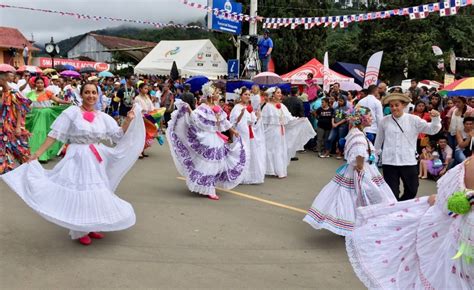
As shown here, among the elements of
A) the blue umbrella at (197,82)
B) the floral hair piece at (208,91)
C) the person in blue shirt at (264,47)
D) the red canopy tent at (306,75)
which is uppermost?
the person in blue shirt at (264,47)

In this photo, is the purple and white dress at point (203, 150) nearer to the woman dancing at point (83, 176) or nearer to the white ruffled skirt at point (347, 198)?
the woman dancing at point (83, 176)

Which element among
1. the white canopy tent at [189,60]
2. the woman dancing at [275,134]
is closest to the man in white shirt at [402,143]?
the woman dancing at [275,134]

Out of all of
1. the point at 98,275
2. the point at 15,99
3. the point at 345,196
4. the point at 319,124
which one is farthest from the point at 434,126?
the point at 319,124

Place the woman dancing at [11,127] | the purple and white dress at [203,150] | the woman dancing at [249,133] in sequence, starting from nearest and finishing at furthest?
the purple and white dress at [203,150] < the woman dancing at [11,127] < the woman dancing at [249,133]

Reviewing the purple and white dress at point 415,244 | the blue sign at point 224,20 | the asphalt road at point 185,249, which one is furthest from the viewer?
the blue sign at point 224,20

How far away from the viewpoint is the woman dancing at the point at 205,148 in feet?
23.4

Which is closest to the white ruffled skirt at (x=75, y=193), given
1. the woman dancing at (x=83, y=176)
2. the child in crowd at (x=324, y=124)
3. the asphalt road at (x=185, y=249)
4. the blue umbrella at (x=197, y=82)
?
the woman dancing at (x=83, y=176)

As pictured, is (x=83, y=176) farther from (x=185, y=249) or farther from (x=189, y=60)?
(x=189, y=60)

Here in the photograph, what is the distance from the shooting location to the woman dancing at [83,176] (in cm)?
454

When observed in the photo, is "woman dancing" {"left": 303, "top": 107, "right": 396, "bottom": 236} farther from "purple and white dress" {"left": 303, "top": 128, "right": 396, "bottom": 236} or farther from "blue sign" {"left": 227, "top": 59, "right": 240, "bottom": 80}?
"blue sign" {"left": 227, "top": 59, "right": 240, "bottom": 80}

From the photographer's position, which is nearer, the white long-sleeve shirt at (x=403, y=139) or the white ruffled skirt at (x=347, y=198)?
the white ruffled skirt at (x=347, y=198)

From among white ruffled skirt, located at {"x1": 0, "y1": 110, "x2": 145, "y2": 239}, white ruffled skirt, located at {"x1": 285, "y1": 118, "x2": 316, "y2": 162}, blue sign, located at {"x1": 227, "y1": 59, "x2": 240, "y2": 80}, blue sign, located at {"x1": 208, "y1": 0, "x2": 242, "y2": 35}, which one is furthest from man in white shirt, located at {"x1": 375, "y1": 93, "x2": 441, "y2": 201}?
blue sign, located at {"x1": 227, "y1": 59, "x2": 240, "y2": 80}

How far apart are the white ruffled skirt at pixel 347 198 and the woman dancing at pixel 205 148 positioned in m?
2.21

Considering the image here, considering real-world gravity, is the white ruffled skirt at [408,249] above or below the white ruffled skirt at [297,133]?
below
